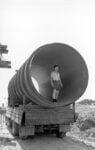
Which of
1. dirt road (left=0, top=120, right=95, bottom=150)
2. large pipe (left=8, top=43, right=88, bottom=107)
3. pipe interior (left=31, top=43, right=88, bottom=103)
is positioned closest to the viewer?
dirt road (left=0, top=120, right=95, bottom=150)

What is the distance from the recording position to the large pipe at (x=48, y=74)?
6847 millimetres

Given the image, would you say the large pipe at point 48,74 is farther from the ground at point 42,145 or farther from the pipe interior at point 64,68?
the ground at point 42,145

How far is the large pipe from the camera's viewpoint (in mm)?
6847

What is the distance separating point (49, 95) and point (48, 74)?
3.17ft

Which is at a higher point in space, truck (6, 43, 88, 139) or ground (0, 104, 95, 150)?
truck (6, 43, 88, 139)

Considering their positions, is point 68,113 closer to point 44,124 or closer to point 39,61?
Answer: point 44,124

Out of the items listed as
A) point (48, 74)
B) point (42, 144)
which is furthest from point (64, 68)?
point (42, 144)

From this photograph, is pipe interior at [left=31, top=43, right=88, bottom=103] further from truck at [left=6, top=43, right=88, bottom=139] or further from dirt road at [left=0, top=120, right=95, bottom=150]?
dirt road at [left=0, top=120, right=95, bottom=150]

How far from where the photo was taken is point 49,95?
360 inches

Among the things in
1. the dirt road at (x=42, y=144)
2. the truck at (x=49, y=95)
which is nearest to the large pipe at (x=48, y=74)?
the truck at (x=49, y=95)

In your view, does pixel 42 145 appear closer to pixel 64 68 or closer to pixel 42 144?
pixel 42 144

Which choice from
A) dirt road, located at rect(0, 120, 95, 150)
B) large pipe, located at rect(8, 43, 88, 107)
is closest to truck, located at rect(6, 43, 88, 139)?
large pipe, located at rect(8, 43, 88, 107)

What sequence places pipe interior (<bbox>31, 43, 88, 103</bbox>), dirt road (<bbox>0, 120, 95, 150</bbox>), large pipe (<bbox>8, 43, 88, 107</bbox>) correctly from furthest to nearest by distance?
pipe interior (<bbox>31, 43, 88, 103</bbox>) < large pipe (<bbox>8, 43, 88, 107</bbox>) < dirt road (<bbox>0, 120, 95, 150</bbox>)

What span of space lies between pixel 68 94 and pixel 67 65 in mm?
1180
